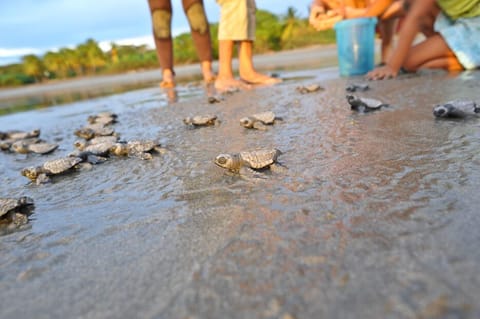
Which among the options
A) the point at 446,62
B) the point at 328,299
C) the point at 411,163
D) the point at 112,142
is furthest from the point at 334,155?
the point at 446,62

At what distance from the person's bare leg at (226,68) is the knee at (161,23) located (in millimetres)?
955

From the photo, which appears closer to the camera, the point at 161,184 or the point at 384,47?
the point at 161,184

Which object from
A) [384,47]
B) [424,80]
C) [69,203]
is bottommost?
[69,203]

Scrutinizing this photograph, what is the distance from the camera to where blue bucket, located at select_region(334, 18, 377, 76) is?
3.42 meters

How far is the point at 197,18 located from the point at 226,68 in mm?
954

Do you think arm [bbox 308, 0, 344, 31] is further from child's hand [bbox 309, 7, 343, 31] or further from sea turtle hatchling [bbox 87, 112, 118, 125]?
sea turtle hatchling [bbox 87, 112, 118, 125]

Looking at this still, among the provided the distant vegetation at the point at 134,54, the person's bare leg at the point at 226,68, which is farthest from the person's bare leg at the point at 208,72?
the distant vegetation at the point at 134,54

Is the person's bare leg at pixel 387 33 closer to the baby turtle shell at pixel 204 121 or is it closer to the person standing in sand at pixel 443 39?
the person standing in sand at pixel 443 39

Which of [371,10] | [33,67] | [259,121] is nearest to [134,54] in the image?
[33,67]

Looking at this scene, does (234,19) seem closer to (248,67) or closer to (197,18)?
(248,67)

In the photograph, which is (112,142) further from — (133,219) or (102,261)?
(102,261)

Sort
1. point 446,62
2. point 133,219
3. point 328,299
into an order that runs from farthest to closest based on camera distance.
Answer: point 446,62
point 133,219
point 328,299

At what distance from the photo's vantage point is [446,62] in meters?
3.14

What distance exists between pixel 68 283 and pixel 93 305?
0.11 m
